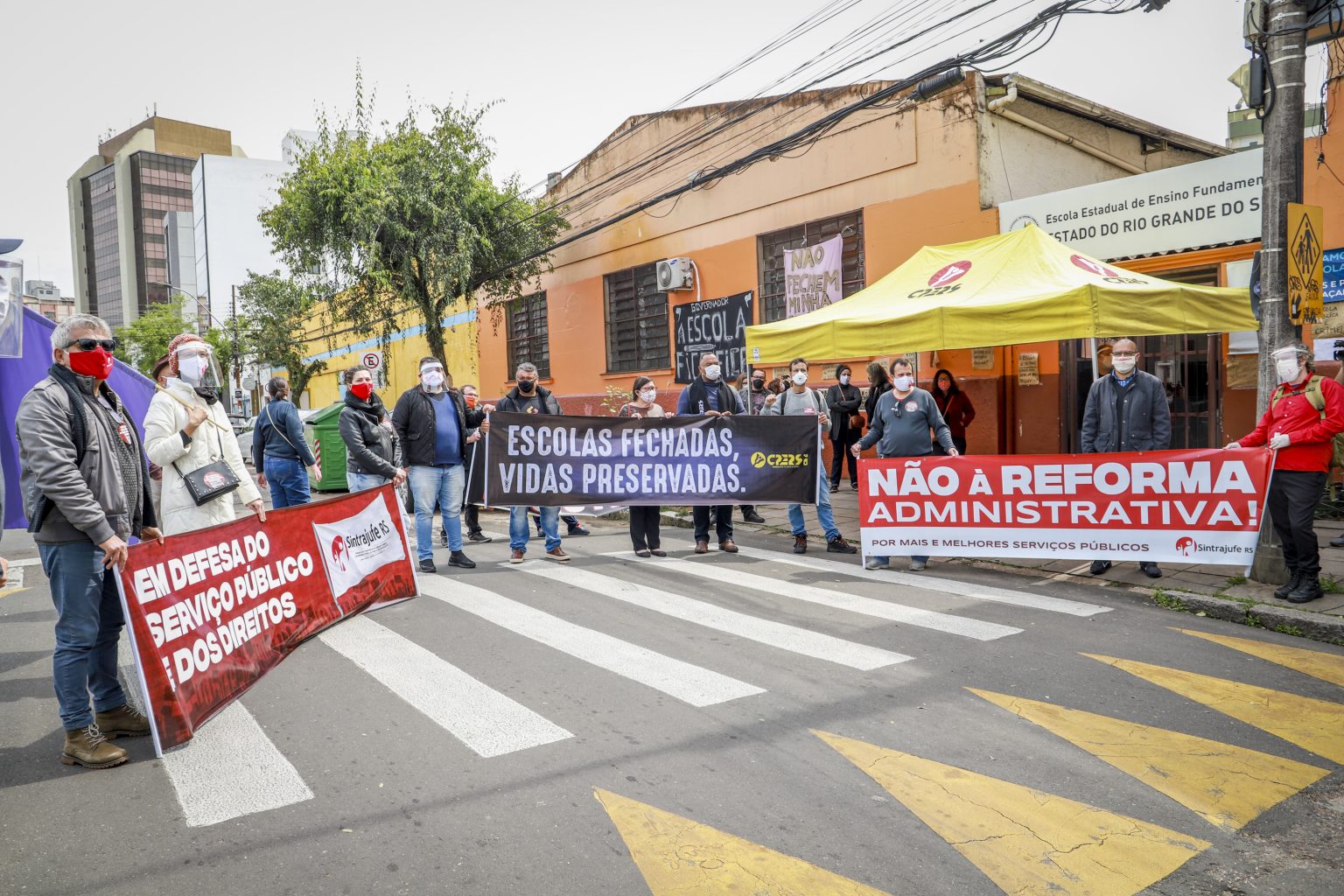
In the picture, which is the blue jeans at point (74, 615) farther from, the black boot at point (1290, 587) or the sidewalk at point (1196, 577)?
the black boot at point (1290, 587)

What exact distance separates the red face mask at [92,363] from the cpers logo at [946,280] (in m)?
7.89

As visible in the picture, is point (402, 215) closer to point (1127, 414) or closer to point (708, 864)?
point (1127, 414)

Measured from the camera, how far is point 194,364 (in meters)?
5.29

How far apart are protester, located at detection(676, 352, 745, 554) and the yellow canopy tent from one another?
A: 117 cm

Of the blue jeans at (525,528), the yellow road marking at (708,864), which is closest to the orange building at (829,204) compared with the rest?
the blue jeans at (525,528)

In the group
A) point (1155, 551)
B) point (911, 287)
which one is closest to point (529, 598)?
point (1155, 551)

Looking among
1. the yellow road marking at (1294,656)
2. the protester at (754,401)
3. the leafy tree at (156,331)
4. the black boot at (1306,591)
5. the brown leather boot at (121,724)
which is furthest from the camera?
the leafy tree at (156,331)

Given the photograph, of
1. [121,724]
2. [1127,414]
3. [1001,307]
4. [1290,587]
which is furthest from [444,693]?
[1001,307]

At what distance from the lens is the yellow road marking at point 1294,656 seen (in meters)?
5.13

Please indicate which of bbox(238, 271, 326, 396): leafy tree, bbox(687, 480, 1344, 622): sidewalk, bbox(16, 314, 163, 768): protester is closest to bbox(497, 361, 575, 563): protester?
bbox(687, 480, 1344, 622): sidewalk

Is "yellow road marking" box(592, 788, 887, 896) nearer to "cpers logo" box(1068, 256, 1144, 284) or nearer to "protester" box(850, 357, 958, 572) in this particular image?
"protester" box(850, 357, 958, 572)

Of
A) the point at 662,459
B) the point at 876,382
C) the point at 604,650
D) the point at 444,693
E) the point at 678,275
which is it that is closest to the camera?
the point at 444,693

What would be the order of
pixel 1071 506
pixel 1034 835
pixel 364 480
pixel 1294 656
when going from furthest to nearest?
pixel 364 480 < pixel 1071 506 < pixel 1294 656 < pixel 1034 835

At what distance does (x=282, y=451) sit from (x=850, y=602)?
20.2 ft
